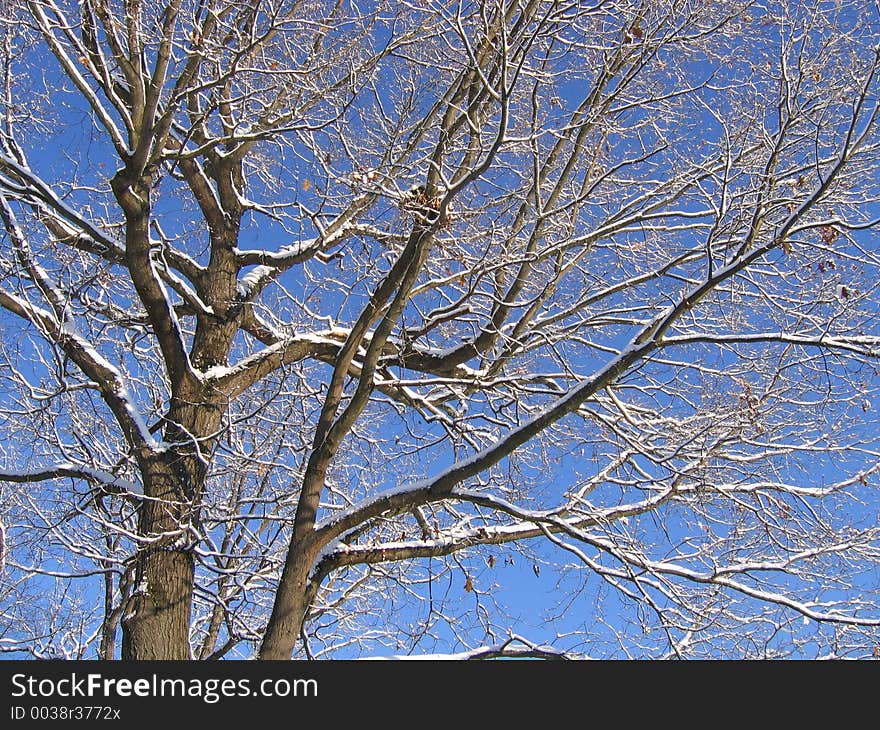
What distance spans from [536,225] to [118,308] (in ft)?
13.8

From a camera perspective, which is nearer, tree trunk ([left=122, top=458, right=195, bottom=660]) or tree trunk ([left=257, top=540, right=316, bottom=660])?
tree trunk ([left=257, top=540, right=316, bottom=660])

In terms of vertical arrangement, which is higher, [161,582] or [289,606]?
[161,582]

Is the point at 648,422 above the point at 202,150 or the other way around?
the other way around

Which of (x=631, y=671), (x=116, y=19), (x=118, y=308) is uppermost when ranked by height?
(x=116, y=19)

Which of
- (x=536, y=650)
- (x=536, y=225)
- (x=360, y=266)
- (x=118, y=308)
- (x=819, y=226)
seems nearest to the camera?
(x=819, y=226)

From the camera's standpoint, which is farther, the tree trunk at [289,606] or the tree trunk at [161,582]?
the tree trunk at [161,582]

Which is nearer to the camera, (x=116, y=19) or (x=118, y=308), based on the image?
(x=116, y=19)

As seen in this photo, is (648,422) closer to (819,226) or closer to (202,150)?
(819,226)

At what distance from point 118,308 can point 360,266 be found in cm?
255

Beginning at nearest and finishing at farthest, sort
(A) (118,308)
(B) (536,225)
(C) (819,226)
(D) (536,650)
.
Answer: (C) (819,226) < (D) (536,650) < (B) (536,225) < (A) (118,308)

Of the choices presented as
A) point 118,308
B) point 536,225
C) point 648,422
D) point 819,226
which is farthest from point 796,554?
point 118,308

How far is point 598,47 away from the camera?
6621 mm

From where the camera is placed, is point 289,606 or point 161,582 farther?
point 161,582

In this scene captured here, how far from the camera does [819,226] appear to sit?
18.1 ft
